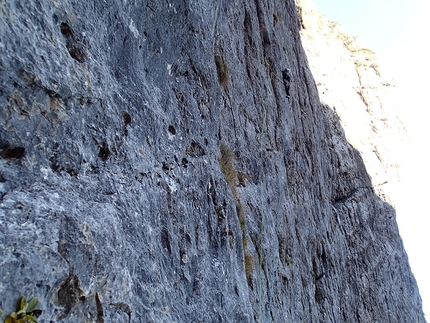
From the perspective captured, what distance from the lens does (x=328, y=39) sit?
26.5 meters

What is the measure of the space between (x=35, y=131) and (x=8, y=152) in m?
0.32

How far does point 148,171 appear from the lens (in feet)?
14.9

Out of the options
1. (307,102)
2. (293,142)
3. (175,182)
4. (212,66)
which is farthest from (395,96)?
(175,182)

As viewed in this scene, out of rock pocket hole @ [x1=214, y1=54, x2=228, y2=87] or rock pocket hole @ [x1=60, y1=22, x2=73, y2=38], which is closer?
rock pocket hole @ [x1=60, y1=22, x2=73, y2=38]

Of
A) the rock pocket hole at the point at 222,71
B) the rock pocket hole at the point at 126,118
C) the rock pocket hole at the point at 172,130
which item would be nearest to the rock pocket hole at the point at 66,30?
the rock pocket hole at the point at 126,118

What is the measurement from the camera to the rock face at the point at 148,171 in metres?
2.91

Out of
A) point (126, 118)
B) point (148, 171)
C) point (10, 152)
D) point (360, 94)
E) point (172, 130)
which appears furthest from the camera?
point (360, 94)

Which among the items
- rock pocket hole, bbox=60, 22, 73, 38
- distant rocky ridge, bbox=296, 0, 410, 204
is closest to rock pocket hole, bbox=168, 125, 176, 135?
rock pocket hole, bbox=60, 22, 73, 38

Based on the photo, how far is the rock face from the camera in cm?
291

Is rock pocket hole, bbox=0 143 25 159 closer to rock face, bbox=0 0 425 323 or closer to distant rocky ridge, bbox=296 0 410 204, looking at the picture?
rock face, bbox=0 0 425 323

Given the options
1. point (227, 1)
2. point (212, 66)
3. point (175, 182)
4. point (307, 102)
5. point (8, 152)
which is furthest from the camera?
point (307, 102)

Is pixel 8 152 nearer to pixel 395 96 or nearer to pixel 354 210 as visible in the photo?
pixel 354 210

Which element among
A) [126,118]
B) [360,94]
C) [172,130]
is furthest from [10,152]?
[360,94]

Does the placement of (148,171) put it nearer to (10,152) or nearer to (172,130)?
(172,130)
